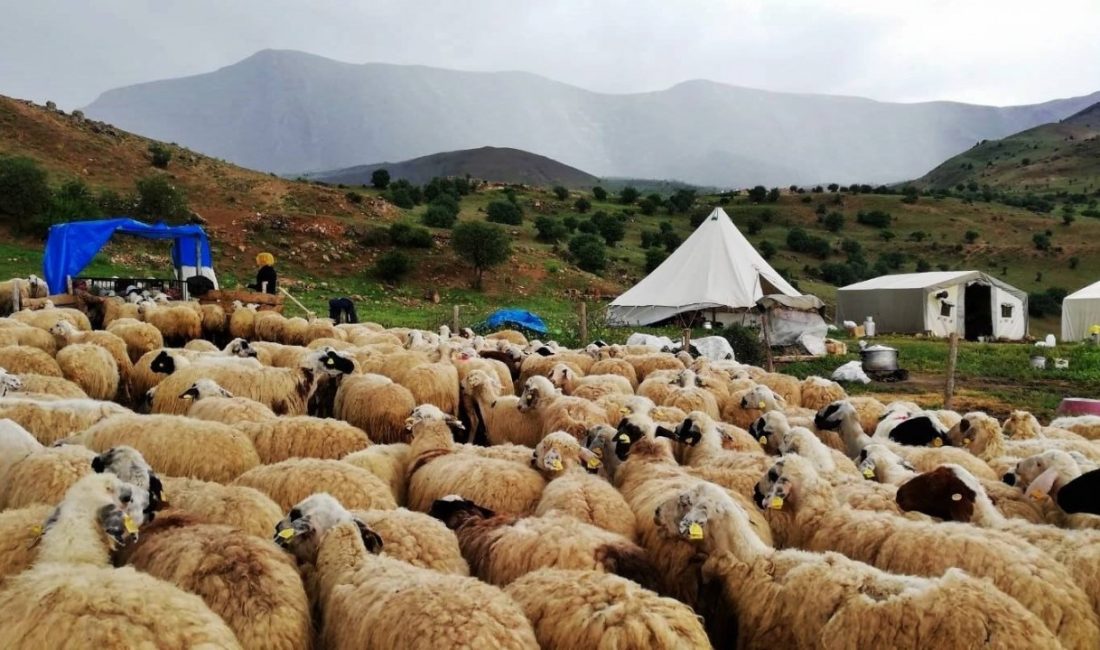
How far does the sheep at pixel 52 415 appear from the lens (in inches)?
274

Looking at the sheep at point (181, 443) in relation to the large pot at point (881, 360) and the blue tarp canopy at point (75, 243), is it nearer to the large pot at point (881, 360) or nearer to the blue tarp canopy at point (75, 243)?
the blue tarp canopy at point (75, 243)

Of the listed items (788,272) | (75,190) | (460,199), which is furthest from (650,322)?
(460,199)

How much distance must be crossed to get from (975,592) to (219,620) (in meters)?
3.41

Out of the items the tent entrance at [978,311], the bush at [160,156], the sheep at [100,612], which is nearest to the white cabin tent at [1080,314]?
the tent entrance at [978,311]

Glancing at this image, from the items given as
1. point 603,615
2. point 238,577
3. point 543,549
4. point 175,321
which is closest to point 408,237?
point 175,321

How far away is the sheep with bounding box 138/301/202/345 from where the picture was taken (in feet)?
50.8

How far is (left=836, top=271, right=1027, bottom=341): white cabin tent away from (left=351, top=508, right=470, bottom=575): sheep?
32573 millimetres

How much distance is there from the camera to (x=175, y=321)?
15.6 m

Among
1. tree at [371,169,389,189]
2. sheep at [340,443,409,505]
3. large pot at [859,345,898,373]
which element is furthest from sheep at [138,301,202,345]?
tree at [371,169,389,189]

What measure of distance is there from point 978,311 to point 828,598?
3704cm

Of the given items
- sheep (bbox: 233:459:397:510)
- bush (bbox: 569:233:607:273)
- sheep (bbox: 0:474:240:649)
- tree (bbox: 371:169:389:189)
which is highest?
tree (bbox: 371:169:389:189)

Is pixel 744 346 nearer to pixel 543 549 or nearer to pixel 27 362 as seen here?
pixel 27 362

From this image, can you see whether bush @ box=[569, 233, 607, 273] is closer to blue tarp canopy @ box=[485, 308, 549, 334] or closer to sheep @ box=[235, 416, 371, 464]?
blue tarp canopy @ box=[485, 308, 549, 334]

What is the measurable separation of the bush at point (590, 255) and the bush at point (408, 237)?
10.9 m
